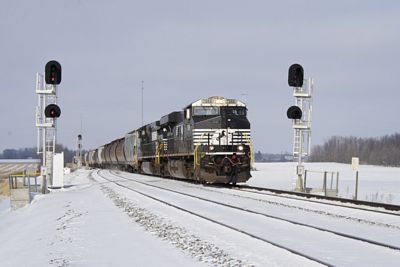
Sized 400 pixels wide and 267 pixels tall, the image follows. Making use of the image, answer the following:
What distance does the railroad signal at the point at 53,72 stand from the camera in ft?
79.4

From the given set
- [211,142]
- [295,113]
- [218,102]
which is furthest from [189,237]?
[218,102]

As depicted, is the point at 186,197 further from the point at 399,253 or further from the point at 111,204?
the point at 399,253

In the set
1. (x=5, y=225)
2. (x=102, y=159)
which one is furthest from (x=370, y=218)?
(x=102, y=159)

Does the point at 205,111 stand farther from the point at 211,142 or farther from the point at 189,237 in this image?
the point at 189,237

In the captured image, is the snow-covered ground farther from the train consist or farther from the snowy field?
the snowy field

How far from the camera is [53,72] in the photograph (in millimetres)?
24359

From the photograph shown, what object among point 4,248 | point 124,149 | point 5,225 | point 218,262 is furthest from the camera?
point 124,149

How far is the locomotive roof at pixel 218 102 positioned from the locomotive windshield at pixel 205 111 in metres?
0.22

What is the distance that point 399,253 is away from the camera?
8438 millimetres

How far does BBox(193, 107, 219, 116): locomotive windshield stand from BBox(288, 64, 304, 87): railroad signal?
3.91m

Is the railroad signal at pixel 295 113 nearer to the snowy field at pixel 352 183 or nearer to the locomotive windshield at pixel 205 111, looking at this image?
the snowy field at pixel 352 183

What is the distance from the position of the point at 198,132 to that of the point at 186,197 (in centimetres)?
667

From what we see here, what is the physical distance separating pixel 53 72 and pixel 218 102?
8.07 metres

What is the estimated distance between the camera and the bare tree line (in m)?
153
